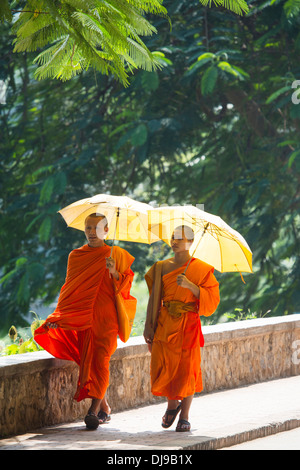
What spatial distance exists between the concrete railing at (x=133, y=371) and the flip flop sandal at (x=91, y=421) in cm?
46

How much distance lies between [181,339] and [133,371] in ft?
3.75

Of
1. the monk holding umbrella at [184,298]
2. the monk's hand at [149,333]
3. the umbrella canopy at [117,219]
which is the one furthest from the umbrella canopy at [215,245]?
the monk's hand at [149,333]

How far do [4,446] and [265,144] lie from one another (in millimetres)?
11038

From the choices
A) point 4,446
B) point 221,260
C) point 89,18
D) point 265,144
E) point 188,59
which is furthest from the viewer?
point 265,144

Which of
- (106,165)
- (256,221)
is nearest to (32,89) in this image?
(106,165)

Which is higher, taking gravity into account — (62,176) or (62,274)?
(62,176)

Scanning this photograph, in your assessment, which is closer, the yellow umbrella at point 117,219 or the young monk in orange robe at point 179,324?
the young monk in orange robe at point 179,324

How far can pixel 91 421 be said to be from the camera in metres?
6.58

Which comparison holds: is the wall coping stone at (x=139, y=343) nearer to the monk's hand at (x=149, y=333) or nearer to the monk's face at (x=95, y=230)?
the monk's hand at (x=149, y=333)

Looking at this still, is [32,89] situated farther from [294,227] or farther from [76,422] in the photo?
[76,422]

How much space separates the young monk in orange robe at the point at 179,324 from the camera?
264 inches

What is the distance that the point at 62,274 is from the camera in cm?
1498

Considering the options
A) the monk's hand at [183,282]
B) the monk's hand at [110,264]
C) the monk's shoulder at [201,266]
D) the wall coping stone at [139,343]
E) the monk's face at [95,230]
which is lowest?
the wall coping stone at [139,343]

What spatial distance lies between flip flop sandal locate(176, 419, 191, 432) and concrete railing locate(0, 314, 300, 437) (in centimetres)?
104
